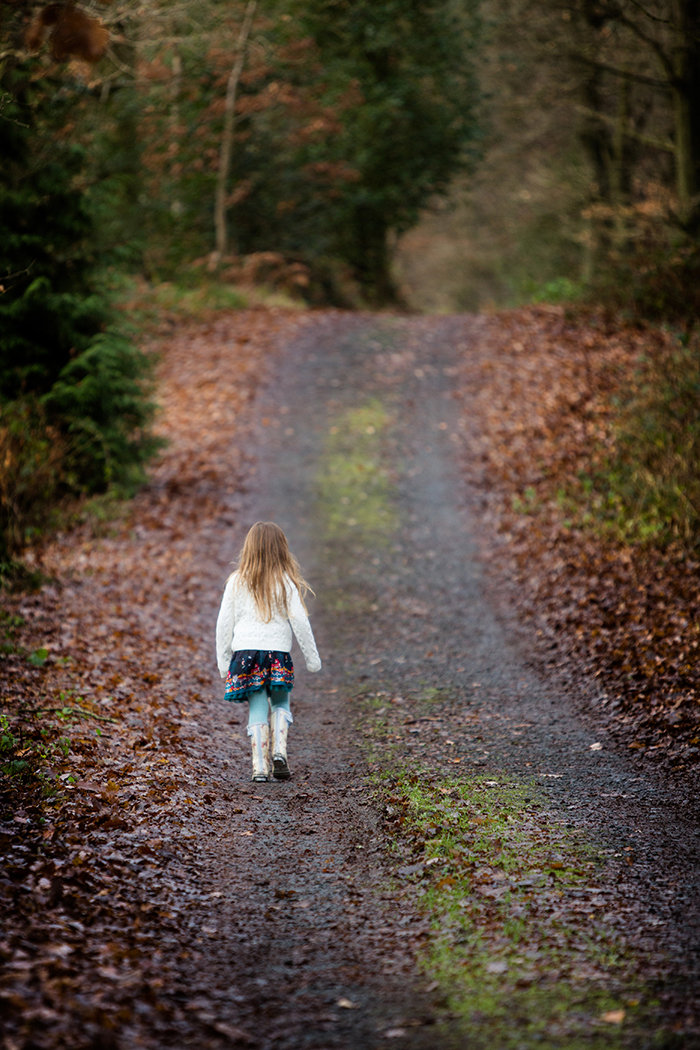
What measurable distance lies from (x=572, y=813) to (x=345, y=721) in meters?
2.65

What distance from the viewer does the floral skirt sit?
6.48m

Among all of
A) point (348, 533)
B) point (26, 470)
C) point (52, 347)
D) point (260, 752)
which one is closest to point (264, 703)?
point (260, 752)

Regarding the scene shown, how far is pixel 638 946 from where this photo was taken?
405 cm

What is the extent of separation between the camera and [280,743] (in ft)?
21.5

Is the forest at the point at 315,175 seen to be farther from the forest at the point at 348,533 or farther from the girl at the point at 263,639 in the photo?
the girl at the point at 263,639

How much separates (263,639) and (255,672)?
0.88ft

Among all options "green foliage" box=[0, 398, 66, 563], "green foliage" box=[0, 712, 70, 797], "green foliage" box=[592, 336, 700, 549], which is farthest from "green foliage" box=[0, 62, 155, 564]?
"green foliage" box=[592, 336, 700, 549]

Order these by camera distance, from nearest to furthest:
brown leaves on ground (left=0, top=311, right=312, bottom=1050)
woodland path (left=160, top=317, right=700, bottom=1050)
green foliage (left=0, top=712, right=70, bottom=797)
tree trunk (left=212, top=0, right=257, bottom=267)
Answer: brown leaves on ground (left=0, top=311, right=312, bottom=1050) < woodland path (left=160, top=317, right=700, bottom=1050) < green foliage (left=0, top=712, right=70, bottom=797) < tree trunk (left=212, top=0, right=257, bottom=267)

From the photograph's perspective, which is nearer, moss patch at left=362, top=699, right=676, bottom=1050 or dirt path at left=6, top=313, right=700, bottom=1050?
moss patch at left=362, top=699, right=676, bottom=1050

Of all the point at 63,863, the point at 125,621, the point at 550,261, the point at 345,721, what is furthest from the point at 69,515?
the point at 550,261

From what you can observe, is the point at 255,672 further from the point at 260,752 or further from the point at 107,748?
the point at 107,748

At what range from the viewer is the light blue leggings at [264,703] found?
21.3 feet

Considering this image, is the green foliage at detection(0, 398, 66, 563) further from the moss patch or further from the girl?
the moss patch

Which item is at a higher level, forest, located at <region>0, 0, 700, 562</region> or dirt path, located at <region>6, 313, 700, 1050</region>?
forest, located at <region>0, 0, 700, 562</region>
